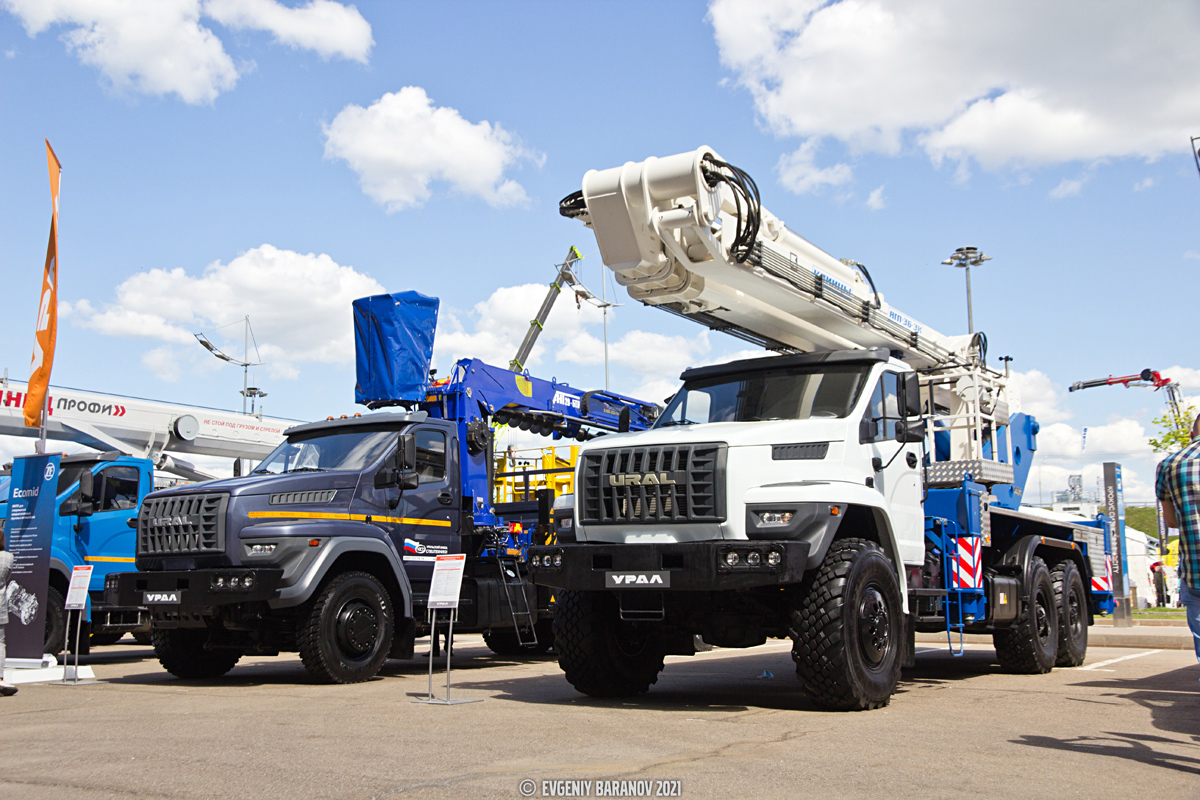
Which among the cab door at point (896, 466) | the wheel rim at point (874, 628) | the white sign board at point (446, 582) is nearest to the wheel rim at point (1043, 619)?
the cab door at point (896, 466)

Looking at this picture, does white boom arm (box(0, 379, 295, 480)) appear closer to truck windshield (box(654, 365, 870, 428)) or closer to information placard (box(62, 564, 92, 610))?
information placard (box(62, 564, 92, 610))

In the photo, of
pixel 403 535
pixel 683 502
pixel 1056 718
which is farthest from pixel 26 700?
pixel 1056 718

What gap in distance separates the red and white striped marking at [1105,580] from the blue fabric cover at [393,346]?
8382 millimetres

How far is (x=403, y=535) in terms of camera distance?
36.5 ft

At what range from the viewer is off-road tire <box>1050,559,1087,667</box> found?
1159cm

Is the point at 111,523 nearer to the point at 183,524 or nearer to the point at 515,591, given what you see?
the point at 183,524

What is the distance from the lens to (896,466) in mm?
8711

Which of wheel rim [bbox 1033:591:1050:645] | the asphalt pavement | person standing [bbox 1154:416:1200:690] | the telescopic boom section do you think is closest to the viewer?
the asphalt pavement

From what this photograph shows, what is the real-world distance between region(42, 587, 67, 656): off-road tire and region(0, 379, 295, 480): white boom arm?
14.3 ft

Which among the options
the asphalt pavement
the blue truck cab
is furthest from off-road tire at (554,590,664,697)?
the blue truck cab

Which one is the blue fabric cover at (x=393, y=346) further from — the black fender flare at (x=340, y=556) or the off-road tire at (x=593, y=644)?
the off-road tire at (x=593, y=644)

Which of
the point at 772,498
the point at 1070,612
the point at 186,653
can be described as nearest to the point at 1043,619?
the point at 1070,612

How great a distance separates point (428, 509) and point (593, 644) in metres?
3.65

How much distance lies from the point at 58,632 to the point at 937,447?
10954 millimetres
